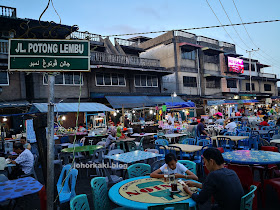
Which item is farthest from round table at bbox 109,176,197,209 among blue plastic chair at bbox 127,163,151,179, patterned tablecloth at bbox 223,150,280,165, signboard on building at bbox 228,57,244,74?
signboard on building at bbox 228,57,244,74

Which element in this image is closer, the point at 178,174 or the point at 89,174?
the point at 178,174

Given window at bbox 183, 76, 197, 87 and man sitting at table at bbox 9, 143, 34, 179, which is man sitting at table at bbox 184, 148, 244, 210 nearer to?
man sitting at table at bbox 9, 143, 34, 179

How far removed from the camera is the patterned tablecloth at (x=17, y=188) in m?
3.84

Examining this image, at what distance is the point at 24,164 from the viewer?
6.41 m

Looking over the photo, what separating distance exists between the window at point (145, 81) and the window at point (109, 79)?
1.65m

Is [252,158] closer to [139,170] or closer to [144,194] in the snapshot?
[139,170]

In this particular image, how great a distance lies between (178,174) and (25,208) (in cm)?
401

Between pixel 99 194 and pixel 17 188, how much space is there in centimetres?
188

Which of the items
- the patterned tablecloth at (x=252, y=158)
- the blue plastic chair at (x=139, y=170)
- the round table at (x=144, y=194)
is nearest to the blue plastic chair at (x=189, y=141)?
the patterned tablecloth at (x=252, y=158)

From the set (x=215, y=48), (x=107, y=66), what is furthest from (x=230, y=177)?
(x=215, y=48)

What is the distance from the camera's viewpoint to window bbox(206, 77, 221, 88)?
28.9 m

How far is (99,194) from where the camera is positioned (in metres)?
3.56

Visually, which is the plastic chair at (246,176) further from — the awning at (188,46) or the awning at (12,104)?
the awning at (188,46)

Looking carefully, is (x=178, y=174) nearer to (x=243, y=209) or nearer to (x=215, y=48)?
(x=243, y=209)
